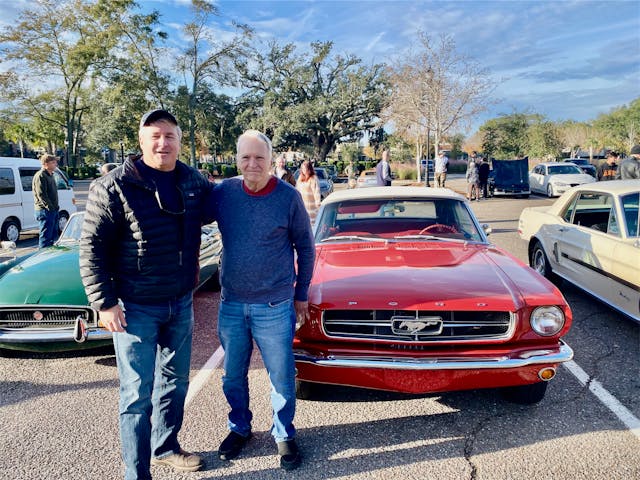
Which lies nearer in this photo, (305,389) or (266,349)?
(266,349)

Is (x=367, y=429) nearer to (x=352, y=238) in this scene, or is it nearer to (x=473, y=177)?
(x=352, y=238)

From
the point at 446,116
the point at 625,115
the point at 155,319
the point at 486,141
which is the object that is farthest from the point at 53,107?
the point at 625,115

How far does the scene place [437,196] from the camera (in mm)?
4332

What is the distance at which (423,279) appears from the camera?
309 centimetres

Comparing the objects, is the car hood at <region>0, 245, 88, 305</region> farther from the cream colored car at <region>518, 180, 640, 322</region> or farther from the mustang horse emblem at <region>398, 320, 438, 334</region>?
the cream colored car at <region>518, 180, 640, 322</region>

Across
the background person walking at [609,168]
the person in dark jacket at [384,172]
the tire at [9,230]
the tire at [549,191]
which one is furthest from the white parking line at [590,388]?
the tire at [549,191]

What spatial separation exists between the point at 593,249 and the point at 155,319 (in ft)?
15.1

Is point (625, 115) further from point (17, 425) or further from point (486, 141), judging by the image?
point (17, 425)

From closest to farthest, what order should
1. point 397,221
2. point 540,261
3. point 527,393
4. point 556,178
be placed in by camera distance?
point 527,393 < point 397,221 < point 540,261 < point 556,178

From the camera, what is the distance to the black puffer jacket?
7.29ft

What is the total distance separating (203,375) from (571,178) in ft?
67.1

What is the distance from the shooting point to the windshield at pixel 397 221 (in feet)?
13.9

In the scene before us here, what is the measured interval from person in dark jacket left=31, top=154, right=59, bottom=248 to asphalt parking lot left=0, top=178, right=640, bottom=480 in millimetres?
4739

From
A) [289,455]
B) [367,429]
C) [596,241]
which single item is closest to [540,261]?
[596,241]
